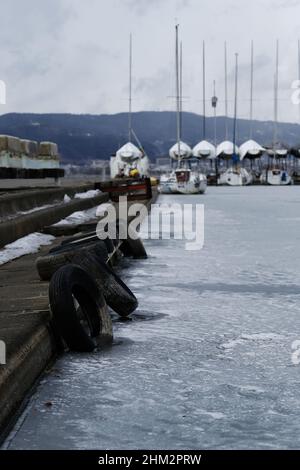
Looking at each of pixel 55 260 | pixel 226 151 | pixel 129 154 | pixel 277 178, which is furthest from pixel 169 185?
pixel 55 260

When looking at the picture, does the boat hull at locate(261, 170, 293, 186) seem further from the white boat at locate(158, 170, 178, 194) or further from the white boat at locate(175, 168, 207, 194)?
the white boat at locate(158, 170, 178, 194)

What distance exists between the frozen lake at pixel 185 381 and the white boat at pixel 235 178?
288 feet

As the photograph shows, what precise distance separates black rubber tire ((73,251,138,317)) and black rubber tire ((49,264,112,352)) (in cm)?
47

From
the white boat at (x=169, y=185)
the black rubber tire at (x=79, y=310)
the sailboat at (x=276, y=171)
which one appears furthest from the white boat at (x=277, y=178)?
the black rubber tire at (x=79, y=310)

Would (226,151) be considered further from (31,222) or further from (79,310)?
(79,310)

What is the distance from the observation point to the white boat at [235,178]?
96.1m

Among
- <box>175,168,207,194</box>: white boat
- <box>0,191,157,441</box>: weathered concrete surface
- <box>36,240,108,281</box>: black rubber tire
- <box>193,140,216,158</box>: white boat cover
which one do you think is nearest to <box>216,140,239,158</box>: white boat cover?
<box>193,140,216,158</box>: white boat cover

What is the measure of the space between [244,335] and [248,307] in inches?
53.0

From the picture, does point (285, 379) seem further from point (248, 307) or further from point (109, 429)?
point (248, 307)

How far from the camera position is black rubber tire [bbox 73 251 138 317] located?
6914 millimetres

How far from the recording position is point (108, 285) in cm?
692

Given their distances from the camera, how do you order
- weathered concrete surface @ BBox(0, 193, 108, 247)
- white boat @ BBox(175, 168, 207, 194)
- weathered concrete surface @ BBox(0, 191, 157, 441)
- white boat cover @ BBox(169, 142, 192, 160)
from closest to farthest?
weathered concrete surface @ BBox(0, 191, 157, 441) < weathered concrete surface @ BBox(0, 193, 108, 247) < white boat @ BBox(175, 168, 207, 194) < white boat cover @ BBox(169, 142, 192, 160)

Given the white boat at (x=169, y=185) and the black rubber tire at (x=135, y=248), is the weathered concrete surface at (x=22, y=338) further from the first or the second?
the white boat at (x=169, y=185)
